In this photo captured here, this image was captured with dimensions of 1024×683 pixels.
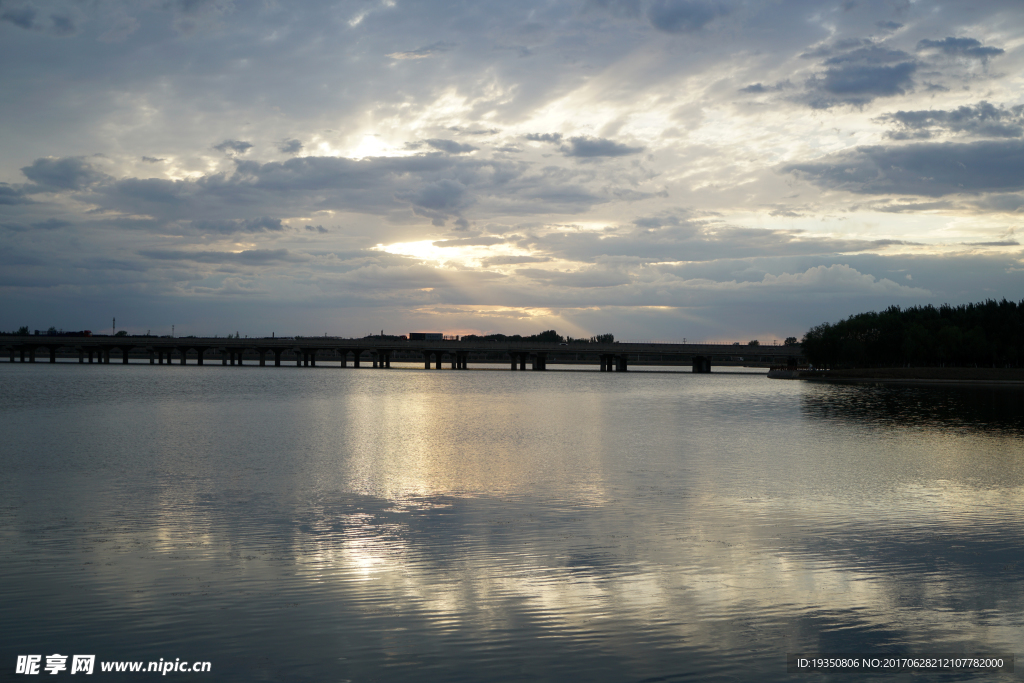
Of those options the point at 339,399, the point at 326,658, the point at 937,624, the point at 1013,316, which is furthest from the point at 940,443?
the point at 1013,316

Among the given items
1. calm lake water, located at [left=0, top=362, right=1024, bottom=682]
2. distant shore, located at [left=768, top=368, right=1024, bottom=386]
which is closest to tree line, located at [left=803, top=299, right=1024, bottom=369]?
distant shore, located at [left=768, top=368, right=1024, bottom=386]

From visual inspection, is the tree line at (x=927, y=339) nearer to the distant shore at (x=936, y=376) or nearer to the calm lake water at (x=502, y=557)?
the distant shore at (x=936, y=376)

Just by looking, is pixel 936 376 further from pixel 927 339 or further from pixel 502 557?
pixel 502 557

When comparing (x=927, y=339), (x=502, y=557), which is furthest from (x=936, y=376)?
(x=502, y=557)

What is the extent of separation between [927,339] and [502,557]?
488 ft

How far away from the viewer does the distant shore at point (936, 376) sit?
129500 millimetres

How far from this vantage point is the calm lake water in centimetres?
1112

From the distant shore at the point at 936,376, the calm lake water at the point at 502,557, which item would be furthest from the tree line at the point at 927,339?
the calm lake water at the point at 502,557

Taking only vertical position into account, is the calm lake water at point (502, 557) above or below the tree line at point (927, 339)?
below

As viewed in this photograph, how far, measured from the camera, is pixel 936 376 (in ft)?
445

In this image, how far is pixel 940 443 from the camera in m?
39.8

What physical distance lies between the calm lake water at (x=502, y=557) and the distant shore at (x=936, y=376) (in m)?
108

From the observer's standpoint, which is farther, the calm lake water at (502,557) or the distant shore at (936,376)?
the distant shore at (936,376)

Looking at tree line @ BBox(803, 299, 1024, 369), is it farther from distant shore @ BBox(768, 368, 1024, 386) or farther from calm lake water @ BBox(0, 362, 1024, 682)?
calm lake water @ BBox(0, 362, 1024, 682)
